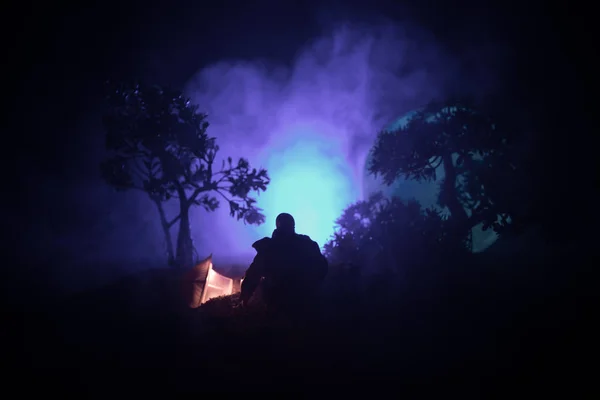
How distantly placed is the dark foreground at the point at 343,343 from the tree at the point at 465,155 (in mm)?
3938

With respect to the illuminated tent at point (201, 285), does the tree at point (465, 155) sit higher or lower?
higher

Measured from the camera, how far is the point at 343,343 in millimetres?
5512

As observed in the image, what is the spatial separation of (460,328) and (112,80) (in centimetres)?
1933

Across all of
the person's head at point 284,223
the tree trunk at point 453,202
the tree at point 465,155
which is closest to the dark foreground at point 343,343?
the person's head at point 284,223

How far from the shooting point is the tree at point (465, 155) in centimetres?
1204

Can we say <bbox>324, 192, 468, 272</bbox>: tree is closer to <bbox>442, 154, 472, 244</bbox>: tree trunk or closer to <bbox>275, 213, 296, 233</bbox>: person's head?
<bbox>442, 154, 472, 244</bbox>: tree trunk

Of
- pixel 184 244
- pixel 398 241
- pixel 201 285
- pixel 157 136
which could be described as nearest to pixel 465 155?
pixel 398 241

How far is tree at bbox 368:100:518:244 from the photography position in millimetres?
12039

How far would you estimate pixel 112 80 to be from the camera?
16156mm

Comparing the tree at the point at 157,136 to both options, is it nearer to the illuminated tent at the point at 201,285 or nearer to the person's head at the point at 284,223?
the illuminated tent at the point at 201,285

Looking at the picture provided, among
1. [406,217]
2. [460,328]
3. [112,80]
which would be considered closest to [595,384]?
[460,328]

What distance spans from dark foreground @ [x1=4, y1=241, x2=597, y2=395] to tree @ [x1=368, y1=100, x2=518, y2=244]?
12.9 feet

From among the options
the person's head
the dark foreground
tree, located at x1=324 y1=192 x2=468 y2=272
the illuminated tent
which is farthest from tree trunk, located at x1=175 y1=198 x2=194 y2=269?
the person's head

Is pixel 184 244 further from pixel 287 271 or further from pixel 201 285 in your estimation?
pixel 287 271
